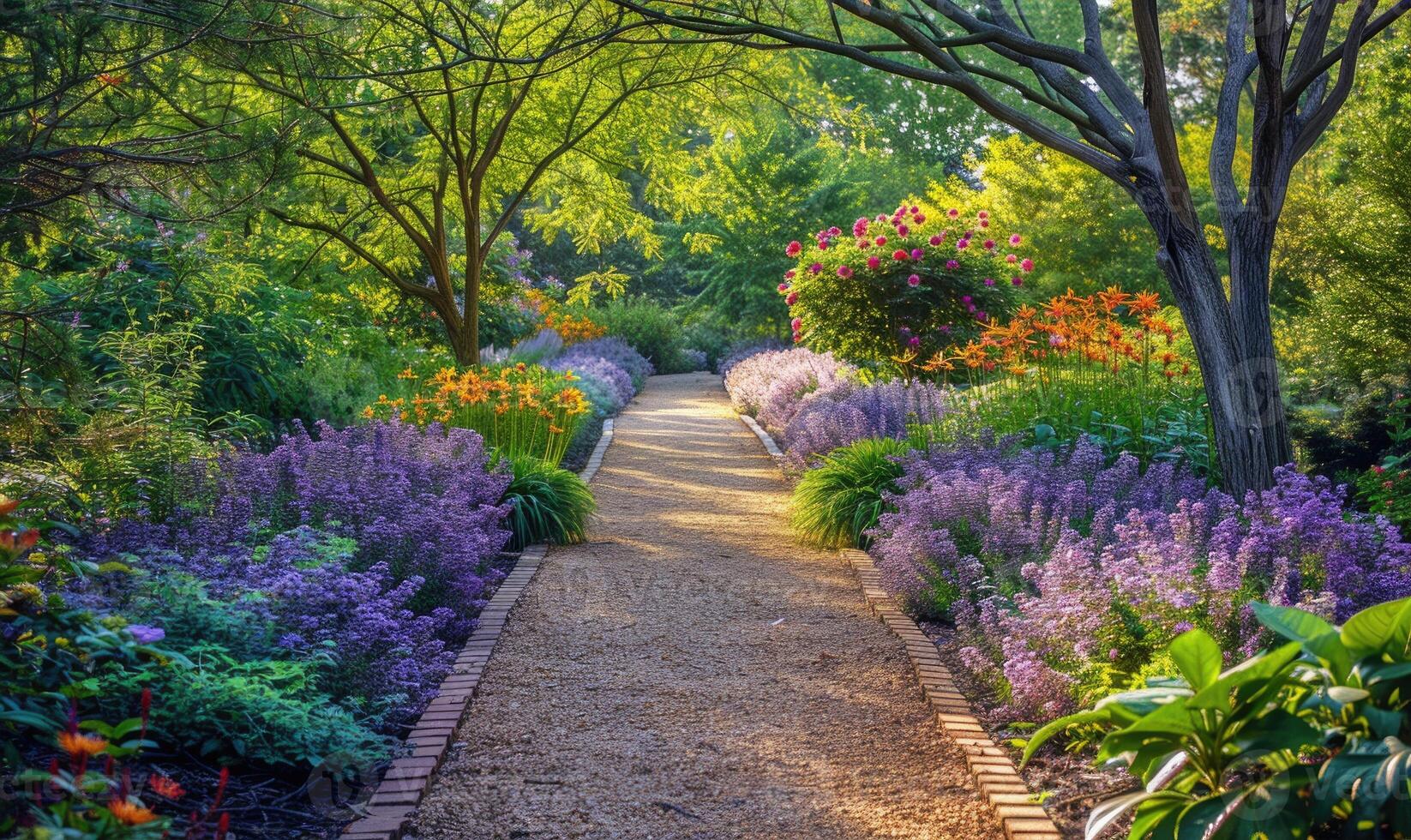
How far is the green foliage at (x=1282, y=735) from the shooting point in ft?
7.36

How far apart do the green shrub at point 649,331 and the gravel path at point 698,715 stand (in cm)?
1969

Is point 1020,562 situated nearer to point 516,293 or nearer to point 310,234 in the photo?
point 310,234

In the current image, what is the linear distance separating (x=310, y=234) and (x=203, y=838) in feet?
34.6

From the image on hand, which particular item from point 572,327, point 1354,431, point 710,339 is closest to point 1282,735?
point 1354,431

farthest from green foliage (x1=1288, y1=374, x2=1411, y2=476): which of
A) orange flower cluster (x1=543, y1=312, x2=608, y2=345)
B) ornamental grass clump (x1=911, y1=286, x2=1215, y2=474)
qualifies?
orange flower cluster (x1=543, y1=312, x2=608, y2=345)

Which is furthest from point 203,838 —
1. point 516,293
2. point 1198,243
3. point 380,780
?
point 516,293

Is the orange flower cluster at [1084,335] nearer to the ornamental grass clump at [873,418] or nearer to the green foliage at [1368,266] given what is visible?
the ornamental grass clump at [873,418]

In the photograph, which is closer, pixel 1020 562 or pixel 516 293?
pixel 1020 562

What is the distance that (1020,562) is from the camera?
4871 mm

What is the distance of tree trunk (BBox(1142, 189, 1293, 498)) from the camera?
17.3 ft

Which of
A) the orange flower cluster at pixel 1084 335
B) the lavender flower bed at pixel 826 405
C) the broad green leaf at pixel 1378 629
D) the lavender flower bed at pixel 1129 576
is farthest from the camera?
the lavender flower bed at pixel 826 405

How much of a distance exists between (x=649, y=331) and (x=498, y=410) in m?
19.0

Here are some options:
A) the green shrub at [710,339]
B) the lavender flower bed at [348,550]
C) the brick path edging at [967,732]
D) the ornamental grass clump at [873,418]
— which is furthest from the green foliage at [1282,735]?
the green shrub at [710,339]

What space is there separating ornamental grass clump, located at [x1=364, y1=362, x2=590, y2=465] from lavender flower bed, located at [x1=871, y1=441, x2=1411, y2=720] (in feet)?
13.9
